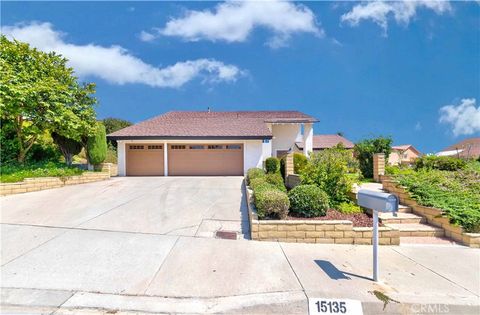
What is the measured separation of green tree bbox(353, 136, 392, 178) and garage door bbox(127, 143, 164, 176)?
37.9ft

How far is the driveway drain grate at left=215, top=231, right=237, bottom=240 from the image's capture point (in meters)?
5.34

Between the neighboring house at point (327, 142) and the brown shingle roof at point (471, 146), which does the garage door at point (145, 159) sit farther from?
the brown shingle roof at point (471, 146)

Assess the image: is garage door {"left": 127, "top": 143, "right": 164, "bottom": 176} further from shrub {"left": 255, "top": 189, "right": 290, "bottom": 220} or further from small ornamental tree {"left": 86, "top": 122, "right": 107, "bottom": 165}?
shrub {"left": 255, "top": 189, "right": 290, "bottom": 220}

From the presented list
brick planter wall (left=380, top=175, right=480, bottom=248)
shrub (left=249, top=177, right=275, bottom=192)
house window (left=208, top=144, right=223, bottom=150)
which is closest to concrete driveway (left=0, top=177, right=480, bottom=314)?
brick planter wall (left=380, top=175, right=480, bottom=248)

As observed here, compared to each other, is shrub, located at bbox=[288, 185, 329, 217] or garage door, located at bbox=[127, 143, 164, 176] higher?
garage door, located at bbox=[127, 143, 164, 176]

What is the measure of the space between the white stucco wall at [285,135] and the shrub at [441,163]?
11590mm

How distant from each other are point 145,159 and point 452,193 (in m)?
15.0

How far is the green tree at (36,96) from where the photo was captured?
10.3 metres

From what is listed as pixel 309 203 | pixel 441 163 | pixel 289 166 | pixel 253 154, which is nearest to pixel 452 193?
pixel 441 163

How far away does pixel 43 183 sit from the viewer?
10.3m

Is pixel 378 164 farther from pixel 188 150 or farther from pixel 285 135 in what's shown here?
pixel 285 135

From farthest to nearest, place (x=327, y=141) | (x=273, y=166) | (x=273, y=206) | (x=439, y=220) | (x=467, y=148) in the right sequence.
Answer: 1. (x=467, y=148)
2. (x=327, y=141)
3. (x=273, y=166)
4. (x=439, y=220)
5. (x=273, y=206)

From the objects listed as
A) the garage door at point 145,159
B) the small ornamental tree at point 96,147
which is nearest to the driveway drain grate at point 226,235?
the small ornamental tree at point 96,147

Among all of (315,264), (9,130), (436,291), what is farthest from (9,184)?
(436,291)
